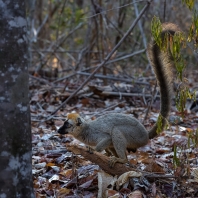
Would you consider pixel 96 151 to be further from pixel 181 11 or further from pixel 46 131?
pixel 181 11

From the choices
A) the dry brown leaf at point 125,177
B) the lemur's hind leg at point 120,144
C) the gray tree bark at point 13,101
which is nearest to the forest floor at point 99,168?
the dry brown leaf at point 125,177

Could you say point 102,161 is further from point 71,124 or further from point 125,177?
point 71,124

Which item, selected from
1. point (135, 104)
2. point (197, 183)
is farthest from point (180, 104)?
point (135, 104)

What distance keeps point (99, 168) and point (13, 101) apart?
6.92 ft

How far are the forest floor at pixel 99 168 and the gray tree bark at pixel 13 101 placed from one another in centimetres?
118

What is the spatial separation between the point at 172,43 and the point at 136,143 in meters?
1.93

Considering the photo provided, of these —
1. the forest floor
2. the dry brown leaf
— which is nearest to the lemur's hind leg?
the forest floor

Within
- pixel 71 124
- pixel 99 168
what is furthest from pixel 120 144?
pixel 71 124

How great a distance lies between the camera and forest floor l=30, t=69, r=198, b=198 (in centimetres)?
429

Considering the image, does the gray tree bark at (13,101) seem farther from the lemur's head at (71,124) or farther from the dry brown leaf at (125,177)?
the lemur's head at (71,124)

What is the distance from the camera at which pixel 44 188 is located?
15.1 ft

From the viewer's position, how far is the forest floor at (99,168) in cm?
429

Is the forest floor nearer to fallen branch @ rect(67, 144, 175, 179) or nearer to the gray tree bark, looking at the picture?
fallen branch @ rect(67, 144, 175, 179)

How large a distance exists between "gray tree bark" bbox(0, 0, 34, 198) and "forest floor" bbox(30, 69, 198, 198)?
3.86 feet
